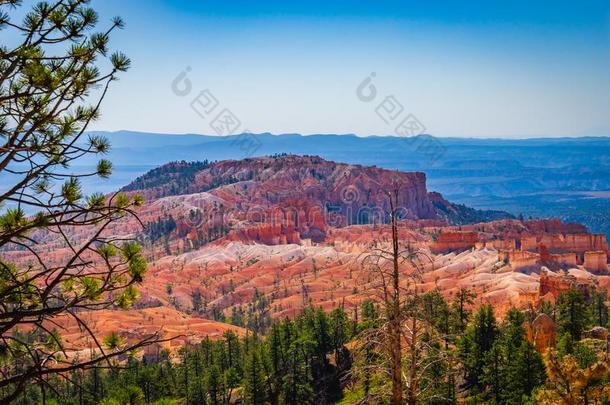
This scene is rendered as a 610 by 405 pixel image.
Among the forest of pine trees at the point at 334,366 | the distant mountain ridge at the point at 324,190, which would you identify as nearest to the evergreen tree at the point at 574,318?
the forest of pine trees at the point at 334,366

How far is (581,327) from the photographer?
36.5 m

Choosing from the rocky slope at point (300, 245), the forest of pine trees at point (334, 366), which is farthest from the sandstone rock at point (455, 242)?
the forest of pine trees at point (334, 366)

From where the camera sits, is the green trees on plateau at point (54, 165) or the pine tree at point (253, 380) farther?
the pine tree at point (253, 380)

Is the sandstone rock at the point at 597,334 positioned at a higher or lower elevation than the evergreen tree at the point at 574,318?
lower

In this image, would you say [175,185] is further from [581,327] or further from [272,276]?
[581,327]

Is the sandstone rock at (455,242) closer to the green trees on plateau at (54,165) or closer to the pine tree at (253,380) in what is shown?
the pine tree at (253,380)

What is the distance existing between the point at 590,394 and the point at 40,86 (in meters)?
15.7

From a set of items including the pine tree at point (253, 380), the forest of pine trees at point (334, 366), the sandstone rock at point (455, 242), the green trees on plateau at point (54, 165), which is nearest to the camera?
the green trees on plateau at point (54, 165)

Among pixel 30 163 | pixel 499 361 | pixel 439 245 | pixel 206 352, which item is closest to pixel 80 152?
pixel 30 163

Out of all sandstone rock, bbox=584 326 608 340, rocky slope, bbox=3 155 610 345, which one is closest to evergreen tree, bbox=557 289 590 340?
sandstone rock, bbox=584 326 608 340

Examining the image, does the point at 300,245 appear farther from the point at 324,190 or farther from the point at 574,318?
the point at 574,318

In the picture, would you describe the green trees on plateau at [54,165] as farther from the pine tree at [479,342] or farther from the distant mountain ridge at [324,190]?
the distant mountain ridge at [324,190]

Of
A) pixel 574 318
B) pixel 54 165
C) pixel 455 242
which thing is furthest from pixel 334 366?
pixel 455 242

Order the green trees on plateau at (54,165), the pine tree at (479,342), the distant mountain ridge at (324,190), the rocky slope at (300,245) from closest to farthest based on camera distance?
1. the green trees on plateau at (54,165)
2. the pine tree at (479,342)
3. the rocky slope at (300,245)
4. the distant mountain ridge at (324,190)
